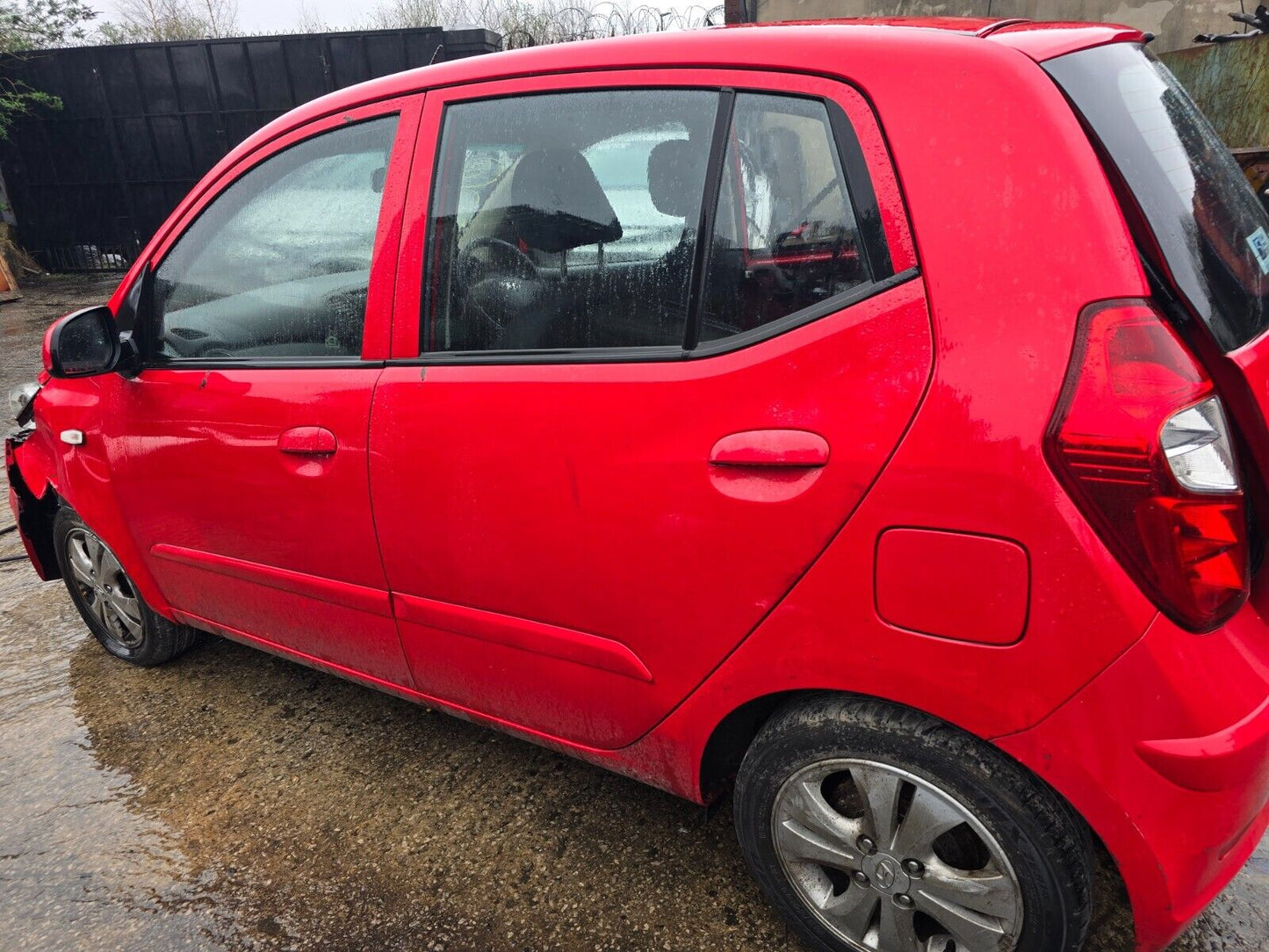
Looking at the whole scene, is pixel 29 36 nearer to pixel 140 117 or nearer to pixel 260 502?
pixel 140 117

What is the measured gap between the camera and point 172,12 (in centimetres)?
1845

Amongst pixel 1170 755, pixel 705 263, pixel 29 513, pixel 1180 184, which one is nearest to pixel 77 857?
pixel 29 513

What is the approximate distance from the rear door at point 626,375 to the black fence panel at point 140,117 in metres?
12.2

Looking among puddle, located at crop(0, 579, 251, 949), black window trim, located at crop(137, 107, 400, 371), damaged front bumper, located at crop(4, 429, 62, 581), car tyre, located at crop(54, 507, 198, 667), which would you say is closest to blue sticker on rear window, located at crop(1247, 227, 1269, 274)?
black window trim, located at crop(137, 107, 400, 371)

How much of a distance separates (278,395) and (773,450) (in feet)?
4.20

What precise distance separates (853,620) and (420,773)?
4.86ft

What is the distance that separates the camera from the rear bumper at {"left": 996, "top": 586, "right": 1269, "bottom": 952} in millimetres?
1164

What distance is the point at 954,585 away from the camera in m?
1.24

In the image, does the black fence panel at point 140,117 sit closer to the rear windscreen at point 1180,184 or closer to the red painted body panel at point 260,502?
the red painted body panel at point 260,502

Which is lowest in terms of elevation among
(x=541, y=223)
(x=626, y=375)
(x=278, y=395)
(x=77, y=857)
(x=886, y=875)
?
(x=77, y=857)

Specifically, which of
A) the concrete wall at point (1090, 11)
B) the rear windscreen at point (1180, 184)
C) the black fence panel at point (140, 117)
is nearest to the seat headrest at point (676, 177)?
the rear windscreen at point (1180, 184)

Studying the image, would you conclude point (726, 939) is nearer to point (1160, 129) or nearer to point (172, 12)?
point (1160, 129)

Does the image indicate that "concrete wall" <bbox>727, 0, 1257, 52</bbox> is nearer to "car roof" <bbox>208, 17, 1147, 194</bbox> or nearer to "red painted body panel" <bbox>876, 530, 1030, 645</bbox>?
"car roof" <bbox>208, 17, 1147, 194</bbox>

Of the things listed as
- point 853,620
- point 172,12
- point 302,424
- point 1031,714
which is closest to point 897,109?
point 853,620
